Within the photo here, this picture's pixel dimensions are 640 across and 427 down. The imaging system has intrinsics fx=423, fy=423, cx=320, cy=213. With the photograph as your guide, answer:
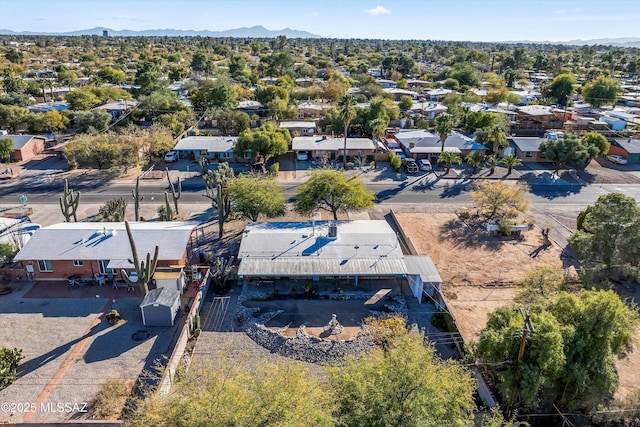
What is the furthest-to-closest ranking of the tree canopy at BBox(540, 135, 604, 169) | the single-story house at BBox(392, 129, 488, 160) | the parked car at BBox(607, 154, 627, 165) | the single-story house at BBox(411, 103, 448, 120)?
1. the single-story house at BBox(411, 103, 448, 120)
2. the parked car at BBox(607, 154, 627, 165)
3. the single-story house at BBox(392, 129, 488, 160)
4. the tree canopy at BBox(540, 135, 604, 169)

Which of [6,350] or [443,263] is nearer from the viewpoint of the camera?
[6,350]

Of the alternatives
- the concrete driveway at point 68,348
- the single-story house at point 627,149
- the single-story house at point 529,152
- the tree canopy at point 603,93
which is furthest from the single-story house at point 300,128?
the tree canopy at point 603,93

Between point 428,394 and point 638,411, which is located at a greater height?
point 428,394

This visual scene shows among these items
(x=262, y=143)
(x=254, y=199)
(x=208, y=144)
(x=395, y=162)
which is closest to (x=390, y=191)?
(x=395, y=162)

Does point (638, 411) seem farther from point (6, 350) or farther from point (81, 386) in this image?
point (6, 350)

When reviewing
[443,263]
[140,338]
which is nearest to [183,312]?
[140,338]

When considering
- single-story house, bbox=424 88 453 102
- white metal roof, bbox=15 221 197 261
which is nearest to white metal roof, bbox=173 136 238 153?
white metal roof, bbox=15 221 197 261

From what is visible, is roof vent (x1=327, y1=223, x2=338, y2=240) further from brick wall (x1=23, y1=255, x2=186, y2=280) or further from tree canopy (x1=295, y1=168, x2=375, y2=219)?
brick wall (x1=23, y1=255, x2=186, y2=280)
